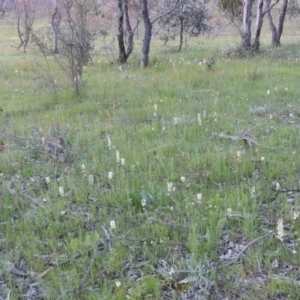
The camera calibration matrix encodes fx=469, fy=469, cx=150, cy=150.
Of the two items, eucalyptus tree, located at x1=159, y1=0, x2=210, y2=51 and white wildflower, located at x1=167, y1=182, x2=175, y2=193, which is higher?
eucalyptus tree, located at x1=159, y1=0, x2=210, y2=51

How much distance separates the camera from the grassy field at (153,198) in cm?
370

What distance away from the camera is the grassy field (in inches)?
146

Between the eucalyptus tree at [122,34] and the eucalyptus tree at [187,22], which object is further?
the eucalyptus tree at [187,22]

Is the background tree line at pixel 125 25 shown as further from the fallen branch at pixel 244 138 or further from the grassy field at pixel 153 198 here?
the fallen branch at pixel 244 138

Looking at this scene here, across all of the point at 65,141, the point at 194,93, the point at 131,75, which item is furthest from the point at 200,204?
the point at 131,75

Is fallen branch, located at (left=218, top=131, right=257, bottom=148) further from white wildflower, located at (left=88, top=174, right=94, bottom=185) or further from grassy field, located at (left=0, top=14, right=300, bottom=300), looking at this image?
white wildflower, located at (left=88, top=174, right=94, bottom=185)

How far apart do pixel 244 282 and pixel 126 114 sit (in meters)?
5.30

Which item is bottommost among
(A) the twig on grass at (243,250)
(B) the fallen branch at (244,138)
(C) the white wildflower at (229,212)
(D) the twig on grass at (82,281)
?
(D) the twig on grass at (82,281)

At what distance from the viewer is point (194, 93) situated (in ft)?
31.9

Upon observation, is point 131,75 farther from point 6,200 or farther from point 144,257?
point 144,257

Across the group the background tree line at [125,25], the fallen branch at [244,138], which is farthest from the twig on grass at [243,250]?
the background tree line at [125,25]

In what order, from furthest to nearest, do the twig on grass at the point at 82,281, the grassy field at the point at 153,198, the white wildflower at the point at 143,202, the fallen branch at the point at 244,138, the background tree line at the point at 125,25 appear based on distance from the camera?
the background tree line at the point at 125,25 → the fallen branch at the point at 244,138 → the white wildflower at the point at 143,202 → the grassy field at the point at 153,198 → the twig on grass at the point at 82,281

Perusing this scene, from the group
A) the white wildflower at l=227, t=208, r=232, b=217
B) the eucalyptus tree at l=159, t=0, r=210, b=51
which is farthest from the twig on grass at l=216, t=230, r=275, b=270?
A: the eucalyptus tree at l=159, t=0, r=210, b=51

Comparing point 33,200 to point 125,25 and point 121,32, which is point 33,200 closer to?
point 121,32
